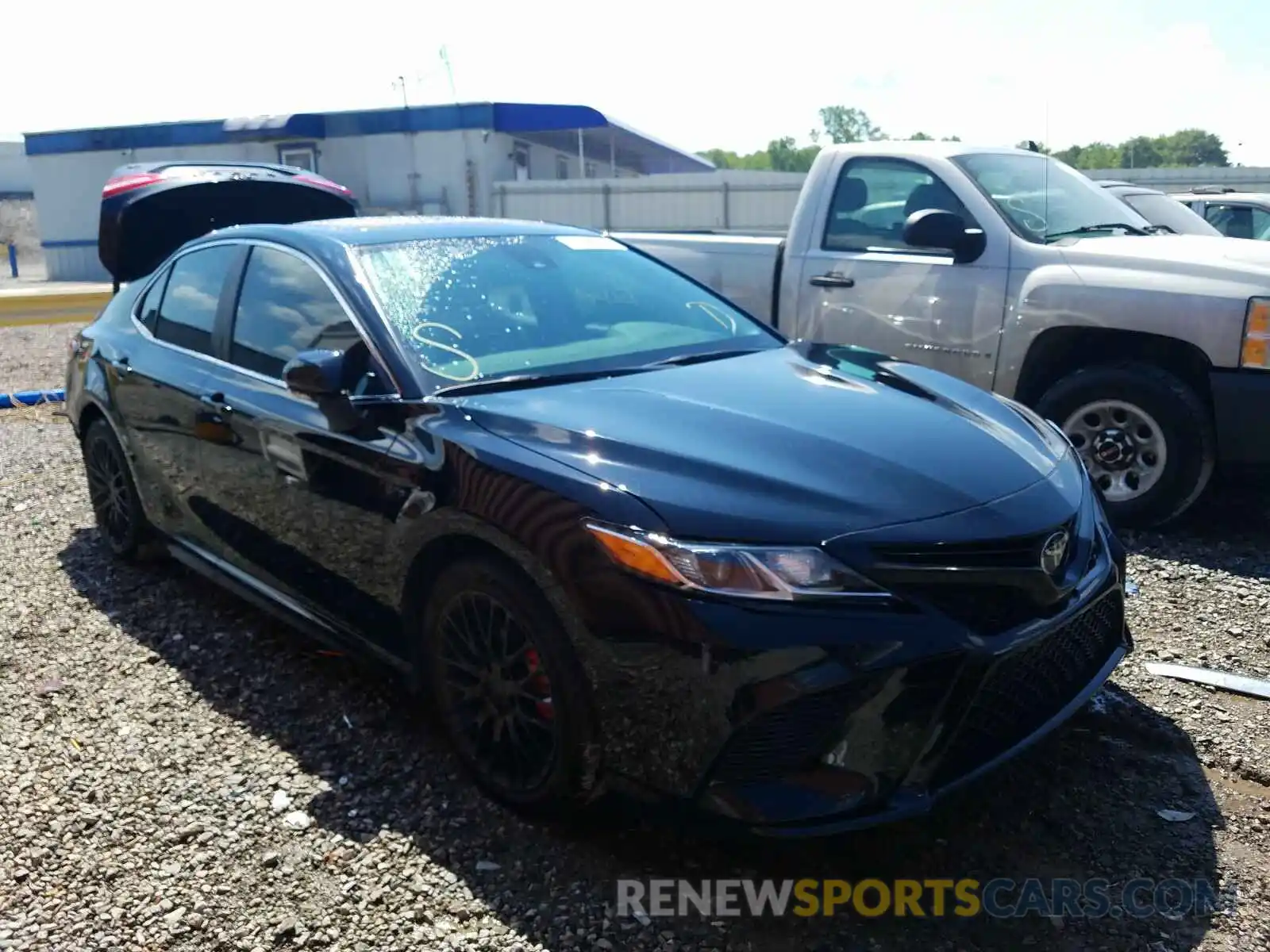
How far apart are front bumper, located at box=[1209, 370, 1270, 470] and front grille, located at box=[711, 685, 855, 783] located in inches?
139

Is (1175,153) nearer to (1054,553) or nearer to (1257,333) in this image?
(1257,333)

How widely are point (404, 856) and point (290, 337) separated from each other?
6.05 ft

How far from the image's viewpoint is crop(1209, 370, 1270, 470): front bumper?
16.5ft

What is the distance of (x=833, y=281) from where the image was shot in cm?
625

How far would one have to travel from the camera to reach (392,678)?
354 centimetres

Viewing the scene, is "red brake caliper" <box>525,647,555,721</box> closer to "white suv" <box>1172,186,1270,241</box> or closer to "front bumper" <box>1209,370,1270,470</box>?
"front bumper" <box>1209,370,1270,470</box>

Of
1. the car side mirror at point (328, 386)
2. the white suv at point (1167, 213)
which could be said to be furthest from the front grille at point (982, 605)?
the white suv at point (1167, 213)

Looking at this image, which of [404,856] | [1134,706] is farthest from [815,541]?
[1134,706]

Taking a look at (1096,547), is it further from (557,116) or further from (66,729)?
(557,116)

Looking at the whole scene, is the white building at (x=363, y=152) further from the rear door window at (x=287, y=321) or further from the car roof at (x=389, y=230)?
the rear door window at (x=287, y=321)

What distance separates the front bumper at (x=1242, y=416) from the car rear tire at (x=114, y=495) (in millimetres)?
4909

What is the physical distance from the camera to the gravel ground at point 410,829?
270 centimetres

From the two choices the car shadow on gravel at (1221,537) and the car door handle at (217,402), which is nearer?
the car door handle at (217,402)

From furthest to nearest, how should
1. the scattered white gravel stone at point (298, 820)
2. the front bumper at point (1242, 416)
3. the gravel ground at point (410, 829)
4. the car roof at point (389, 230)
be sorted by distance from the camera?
the front bumper at point (1242, 416)
the car roof at point (389, 230)
the scattered white gravel stone at point (298, 820)
the gravel ground at point (410, 829)
